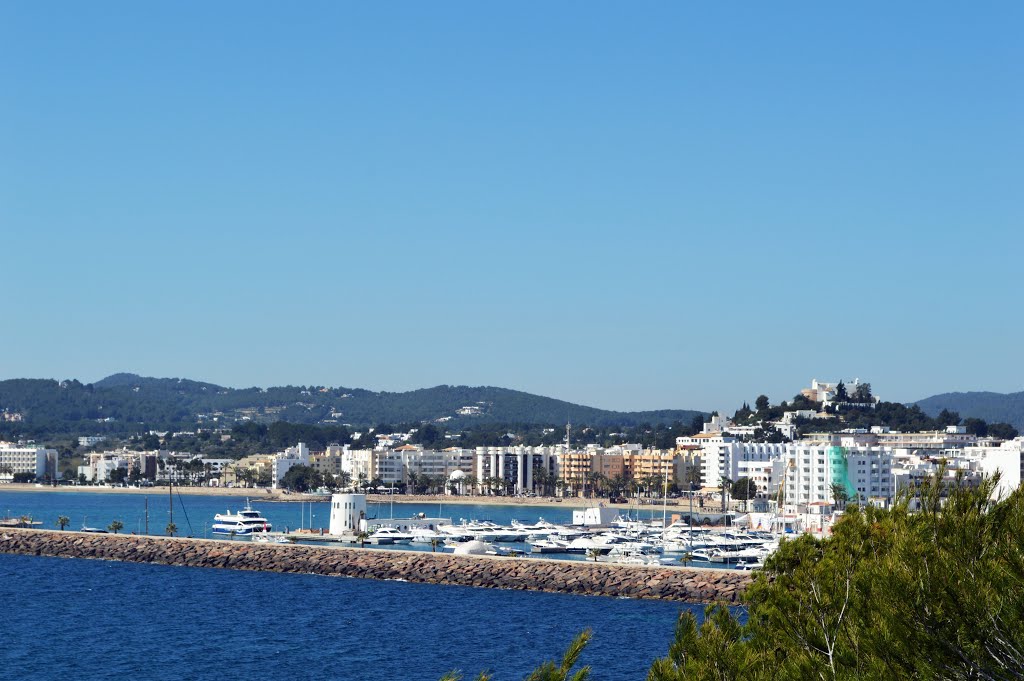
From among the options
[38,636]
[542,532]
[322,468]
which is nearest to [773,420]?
[322,468]

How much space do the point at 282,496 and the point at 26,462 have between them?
45179mm

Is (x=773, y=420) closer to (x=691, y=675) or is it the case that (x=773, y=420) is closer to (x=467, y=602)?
(x=467, y=602)

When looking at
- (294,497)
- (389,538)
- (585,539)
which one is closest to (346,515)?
(389,538)

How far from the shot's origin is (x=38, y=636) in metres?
35.8

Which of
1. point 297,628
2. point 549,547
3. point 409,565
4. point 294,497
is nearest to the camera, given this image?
point 297,628

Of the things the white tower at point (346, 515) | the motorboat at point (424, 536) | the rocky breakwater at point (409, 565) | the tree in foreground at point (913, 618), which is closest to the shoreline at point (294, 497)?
the motorboat at point (424, 536)

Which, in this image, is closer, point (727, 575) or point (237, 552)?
point (727, 575)

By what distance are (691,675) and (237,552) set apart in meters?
45.7

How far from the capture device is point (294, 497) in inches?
5408

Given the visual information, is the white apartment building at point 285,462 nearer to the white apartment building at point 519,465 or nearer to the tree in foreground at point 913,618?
the white apartment building at point 519,465

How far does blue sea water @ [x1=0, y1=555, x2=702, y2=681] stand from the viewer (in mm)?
30844

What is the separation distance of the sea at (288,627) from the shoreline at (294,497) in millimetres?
64806

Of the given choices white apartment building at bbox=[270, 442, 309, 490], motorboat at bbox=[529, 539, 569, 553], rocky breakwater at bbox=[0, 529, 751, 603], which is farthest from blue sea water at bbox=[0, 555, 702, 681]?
white apartment building at bbox=[270, 442, 309, 490]

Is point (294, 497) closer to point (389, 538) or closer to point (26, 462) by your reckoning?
point (26, 462)
